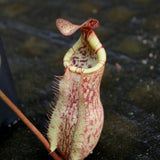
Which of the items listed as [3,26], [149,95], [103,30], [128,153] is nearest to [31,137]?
[128,153]

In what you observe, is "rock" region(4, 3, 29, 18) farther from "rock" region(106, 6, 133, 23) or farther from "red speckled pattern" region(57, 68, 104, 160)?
"red speckled pattern" region(57, 68, 104, 160)

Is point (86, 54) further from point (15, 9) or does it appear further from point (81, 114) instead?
point (15, 9)

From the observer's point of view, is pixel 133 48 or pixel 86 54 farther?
pixel 133 48

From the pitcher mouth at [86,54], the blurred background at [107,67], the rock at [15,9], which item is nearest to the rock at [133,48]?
the blurred background at [107,67]

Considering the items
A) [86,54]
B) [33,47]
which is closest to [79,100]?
[86,54]

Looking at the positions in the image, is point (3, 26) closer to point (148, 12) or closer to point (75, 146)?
point (148, 12)

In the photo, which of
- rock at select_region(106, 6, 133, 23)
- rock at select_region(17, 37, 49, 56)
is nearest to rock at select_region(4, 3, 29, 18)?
rock at select_region(17, 37, 49, 56)

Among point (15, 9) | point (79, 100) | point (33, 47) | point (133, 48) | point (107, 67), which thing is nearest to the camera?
point (79, 100)
